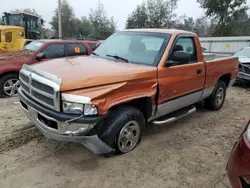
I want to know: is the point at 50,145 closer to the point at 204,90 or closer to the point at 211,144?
the point at 211,144

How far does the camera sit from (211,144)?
4133 mm

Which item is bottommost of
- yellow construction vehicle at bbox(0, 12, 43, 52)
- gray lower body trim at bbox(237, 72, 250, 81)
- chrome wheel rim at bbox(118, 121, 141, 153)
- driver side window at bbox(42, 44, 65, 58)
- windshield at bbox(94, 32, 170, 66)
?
chrome wheel rim at bbox(118, 121, 141, 153)

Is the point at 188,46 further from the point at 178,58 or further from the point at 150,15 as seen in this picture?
the point at 150,15

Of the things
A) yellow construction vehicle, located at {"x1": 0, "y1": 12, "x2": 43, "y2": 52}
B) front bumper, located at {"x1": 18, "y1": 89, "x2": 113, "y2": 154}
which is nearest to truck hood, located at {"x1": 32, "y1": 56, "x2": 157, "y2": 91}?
front bumper, located at {"x1": 18, "y1": 89, "x2": 113, "y2": 154}

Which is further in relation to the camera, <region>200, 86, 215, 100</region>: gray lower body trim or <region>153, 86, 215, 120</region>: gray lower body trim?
<region>200, 86, 215, 100</region>: gray lower body trim

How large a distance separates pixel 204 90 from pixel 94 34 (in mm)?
29947

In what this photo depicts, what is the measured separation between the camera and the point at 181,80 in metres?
4.17

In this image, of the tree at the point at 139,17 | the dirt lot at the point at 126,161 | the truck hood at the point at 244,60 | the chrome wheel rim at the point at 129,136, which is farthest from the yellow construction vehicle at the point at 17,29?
the tree at the point at 139,17

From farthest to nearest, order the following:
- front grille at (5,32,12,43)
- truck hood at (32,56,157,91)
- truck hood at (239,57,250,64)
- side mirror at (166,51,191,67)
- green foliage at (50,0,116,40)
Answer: green foliage at (50,0,116,40)
front grille at (5,32,12,43)
truck hood at (239,57,250,64)
side mirror at (166,51,191,67)
truck hood at (32,56,157,91)

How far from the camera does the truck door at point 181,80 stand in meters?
3.86

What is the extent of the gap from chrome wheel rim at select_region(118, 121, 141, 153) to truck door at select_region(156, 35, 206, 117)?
56 centimetres

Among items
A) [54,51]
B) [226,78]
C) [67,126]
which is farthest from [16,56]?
[226,78]

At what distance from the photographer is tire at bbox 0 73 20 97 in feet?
21.1

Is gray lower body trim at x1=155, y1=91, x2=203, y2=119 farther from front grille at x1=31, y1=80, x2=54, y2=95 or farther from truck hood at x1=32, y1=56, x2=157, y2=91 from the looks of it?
front grille at x1=31, y1=80, x2=54, y2=95
